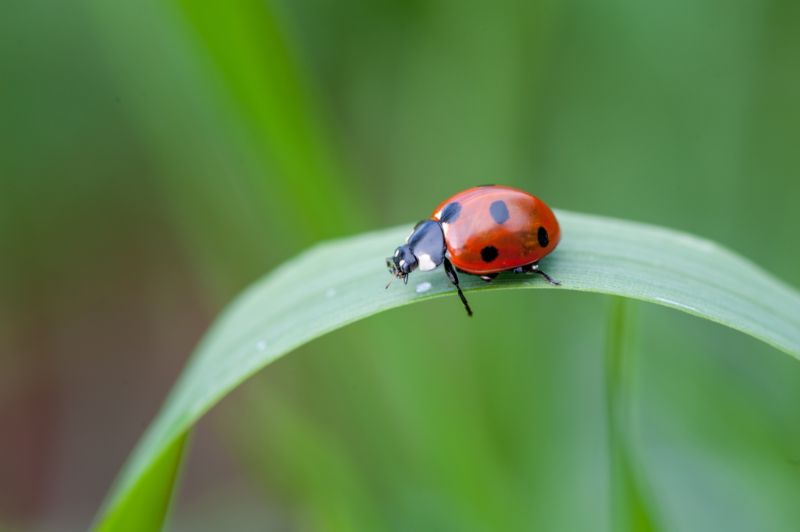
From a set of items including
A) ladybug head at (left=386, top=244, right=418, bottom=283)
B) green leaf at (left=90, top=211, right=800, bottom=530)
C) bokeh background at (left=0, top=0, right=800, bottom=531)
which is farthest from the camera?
bokeh background at (left=0, top=0, right=800, bottom=531)

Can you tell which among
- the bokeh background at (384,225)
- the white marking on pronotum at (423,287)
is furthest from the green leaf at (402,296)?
the bokeh background at (384,225)

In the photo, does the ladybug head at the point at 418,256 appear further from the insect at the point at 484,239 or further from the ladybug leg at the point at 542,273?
the ladybug leg at the point at 542,273

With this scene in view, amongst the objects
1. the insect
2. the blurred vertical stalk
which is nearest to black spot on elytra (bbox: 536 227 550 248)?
the insect

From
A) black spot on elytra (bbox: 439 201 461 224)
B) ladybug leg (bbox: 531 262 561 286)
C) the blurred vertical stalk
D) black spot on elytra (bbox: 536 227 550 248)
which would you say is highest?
black spot on elytra (bbox: 439 201 461 224)

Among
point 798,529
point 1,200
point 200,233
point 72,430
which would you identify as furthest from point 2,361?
point 798,529

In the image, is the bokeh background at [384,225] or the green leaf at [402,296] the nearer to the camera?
the green leaf at [402,296]

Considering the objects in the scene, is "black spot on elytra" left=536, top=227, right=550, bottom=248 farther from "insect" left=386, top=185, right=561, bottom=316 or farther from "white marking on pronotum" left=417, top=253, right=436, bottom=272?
"white marking on pronotum" left=417, top=253, right=436, bottom=272
